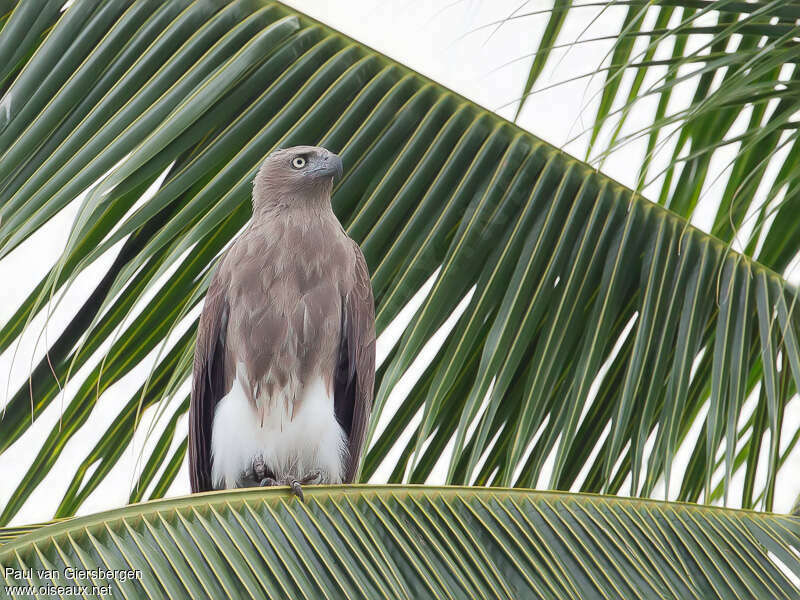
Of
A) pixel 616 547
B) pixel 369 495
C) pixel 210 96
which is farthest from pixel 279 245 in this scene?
pixel 616 547

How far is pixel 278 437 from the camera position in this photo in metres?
3.53

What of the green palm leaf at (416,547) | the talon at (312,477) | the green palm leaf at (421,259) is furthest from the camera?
the talon at (312,477)

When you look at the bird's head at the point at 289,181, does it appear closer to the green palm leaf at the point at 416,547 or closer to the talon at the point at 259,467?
the talon at the point at 259,467

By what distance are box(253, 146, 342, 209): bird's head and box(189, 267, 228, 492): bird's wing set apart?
41 centimetres

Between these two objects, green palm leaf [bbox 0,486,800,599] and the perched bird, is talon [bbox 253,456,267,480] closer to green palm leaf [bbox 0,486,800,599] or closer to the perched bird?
the perched bird

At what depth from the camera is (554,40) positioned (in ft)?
10.5

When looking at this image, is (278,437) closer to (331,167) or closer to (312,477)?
(312,477)

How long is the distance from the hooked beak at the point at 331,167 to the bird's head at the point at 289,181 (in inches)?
5.1

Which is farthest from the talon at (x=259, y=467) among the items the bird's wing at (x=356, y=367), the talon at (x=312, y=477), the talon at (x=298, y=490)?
the talon at (x=298, y=490)

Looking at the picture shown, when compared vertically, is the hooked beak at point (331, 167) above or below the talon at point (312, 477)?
above

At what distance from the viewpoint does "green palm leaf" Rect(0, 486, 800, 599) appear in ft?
6.56

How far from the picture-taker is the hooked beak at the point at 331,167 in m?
3.09

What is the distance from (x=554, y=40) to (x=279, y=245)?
1175 mm

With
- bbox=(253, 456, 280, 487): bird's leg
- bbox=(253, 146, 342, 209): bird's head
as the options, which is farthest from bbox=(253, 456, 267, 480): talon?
bbox=(253, 146, 342, 209): bird's head
